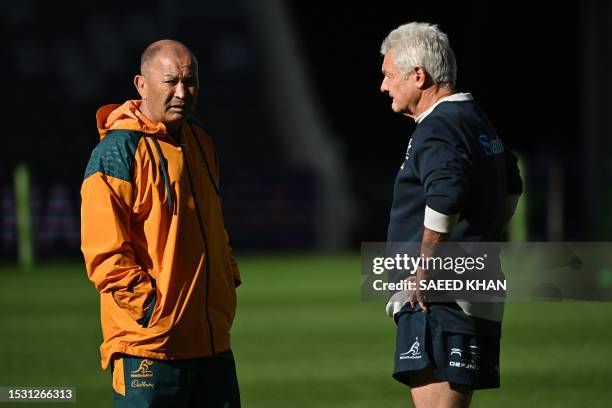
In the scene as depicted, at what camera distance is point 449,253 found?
5.01 metres

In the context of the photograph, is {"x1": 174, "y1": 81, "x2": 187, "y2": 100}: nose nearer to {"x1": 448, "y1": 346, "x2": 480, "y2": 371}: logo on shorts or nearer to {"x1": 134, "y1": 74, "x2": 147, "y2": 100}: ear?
{"x1": 134, "y1": 74, "x2": 147, "y2": 100}: ear

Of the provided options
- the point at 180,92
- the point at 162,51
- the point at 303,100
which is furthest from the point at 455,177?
the point at 303,100

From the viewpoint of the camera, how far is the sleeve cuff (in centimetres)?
486

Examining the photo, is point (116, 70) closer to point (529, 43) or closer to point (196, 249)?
point (529, 43)

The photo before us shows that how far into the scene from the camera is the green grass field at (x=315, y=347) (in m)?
9.01

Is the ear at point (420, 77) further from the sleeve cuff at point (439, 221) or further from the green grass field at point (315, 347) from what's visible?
the green grass field at point (315, 347)

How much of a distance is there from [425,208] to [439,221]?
134mm

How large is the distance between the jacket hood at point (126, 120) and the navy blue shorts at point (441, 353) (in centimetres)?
138

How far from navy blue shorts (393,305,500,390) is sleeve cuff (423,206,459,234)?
0.43 meters

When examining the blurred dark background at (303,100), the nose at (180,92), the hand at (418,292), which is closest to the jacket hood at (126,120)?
the nose at (180,92)

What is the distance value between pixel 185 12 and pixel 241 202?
7257 mm

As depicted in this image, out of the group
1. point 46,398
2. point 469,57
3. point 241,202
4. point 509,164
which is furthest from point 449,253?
point 469,57

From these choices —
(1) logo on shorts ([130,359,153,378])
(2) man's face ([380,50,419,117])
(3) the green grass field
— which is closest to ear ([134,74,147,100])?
(2) man's face ([380,50,419,117])

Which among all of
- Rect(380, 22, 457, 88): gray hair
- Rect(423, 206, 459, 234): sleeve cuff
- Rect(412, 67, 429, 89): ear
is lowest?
Rect(423, 206, 459, 234): sleeve cuff
